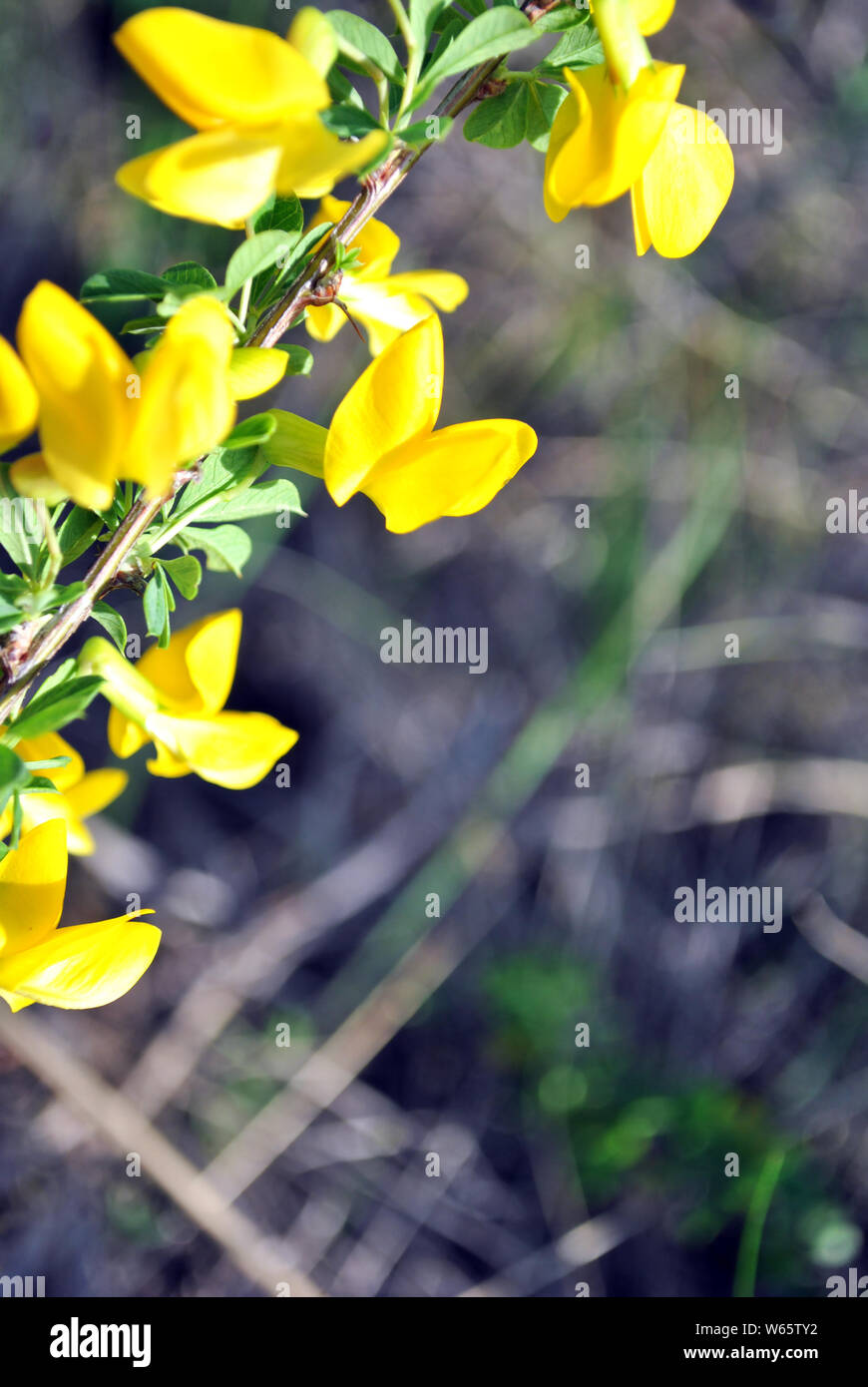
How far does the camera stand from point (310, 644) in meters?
1.24

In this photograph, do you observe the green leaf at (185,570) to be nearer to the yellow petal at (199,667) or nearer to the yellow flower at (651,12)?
the yellow petal at (199,667)

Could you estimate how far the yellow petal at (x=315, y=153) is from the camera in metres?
0.28

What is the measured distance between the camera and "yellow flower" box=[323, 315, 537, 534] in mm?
356

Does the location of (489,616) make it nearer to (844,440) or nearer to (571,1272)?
(844,440)

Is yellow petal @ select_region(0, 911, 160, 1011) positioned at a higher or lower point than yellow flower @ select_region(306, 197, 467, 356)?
lower

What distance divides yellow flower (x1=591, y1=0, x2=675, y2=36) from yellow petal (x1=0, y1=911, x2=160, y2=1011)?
381mm

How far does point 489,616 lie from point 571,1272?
0.83 metres

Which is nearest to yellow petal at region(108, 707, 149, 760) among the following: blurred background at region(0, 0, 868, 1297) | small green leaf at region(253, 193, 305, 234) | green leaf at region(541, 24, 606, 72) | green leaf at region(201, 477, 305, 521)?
green leaf at region(201, 477, 305, 521)

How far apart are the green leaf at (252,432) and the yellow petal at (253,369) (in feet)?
0.05

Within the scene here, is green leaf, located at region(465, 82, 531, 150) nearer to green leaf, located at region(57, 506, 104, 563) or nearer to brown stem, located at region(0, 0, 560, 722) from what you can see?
brown stem, located at region(0, 0, 560, 722)

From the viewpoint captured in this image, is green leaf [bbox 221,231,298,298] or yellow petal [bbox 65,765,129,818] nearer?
green leaf [bbox 221,231,298,298]

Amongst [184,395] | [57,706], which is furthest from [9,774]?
[184,395]

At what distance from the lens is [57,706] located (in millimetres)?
342

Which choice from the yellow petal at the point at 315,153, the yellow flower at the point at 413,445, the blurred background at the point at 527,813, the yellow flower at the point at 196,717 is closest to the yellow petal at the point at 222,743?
the yellow flower at the point at 196,717
